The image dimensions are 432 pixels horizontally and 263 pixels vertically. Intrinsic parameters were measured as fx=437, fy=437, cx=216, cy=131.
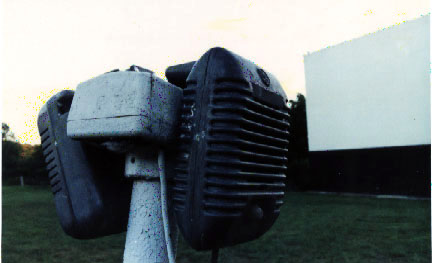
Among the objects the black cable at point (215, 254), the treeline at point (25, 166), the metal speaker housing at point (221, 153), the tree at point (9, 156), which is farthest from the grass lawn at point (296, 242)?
the tree at point (9, 156)

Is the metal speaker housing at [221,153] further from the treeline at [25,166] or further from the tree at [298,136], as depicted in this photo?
the treeline at [25,166]

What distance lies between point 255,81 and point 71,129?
1.92 feet

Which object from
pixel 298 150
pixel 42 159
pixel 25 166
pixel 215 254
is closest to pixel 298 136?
pixel 298 150

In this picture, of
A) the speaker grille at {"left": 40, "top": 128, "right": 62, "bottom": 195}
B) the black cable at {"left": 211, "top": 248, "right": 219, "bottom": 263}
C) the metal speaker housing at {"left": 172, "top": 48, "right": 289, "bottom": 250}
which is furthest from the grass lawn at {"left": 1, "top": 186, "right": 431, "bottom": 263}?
the metal speaker housing at {"left": 172, "top": 48, "right": 289, "bottom": 250}

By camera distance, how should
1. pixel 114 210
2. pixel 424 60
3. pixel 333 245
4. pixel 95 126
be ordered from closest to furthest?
pixel 95 126, pixel 114 210, pixel 333 245, pixel 424 60

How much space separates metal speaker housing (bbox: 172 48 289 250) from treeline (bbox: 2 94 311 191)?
1148 centimetres

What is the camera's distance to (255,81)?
125 centimetres

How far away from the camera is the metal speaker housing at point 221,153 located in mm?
1153

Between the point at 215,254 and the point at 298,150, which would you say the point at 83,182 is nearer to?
the point at 215,254

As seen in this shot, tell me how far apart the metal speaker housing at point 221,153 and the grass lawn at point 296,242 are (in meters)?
2.75

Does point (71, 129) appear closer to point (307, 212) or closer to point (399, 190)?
point (307, 212)

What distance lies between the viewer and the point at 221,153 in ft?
3.78

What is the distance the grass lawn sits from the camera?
397cm

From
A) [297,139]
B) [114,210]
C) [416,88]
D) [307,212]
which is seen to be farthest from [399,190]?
[114,210]
